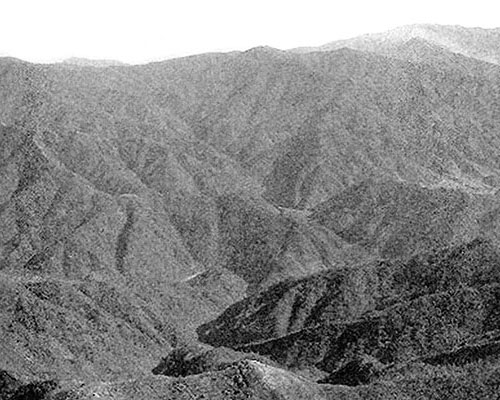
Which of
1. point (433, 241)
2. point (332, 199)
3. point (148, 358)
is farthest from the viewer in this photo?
point (332, 199)

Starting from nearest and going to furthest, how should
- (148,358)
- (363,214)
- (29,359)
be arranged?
(29,359), (148,358), (363,214)

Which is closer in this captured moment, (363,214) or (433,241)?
(433,241)

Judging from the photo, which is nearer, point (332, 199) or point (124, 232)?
point (124, 232)

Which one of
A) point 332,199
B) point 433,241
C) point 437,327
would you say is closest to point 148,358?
point 437,327

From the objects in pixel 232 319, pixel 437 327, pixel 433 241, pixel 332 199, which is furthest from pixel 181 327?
pixel 332 199

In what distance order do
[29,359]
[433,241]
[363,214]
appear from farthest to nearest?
[363,214] < [433,241] < [29,359]

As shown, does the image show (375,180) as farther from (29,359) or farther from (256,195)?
(29,359)

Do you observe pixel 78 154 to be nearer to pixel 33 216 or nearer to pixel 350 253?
pixel 33 216

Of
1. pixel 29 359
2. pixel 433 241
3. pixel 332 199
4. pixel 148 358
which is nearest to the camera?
pixel 29 359

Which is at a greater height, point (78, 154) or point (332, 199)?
point (78, 154)
